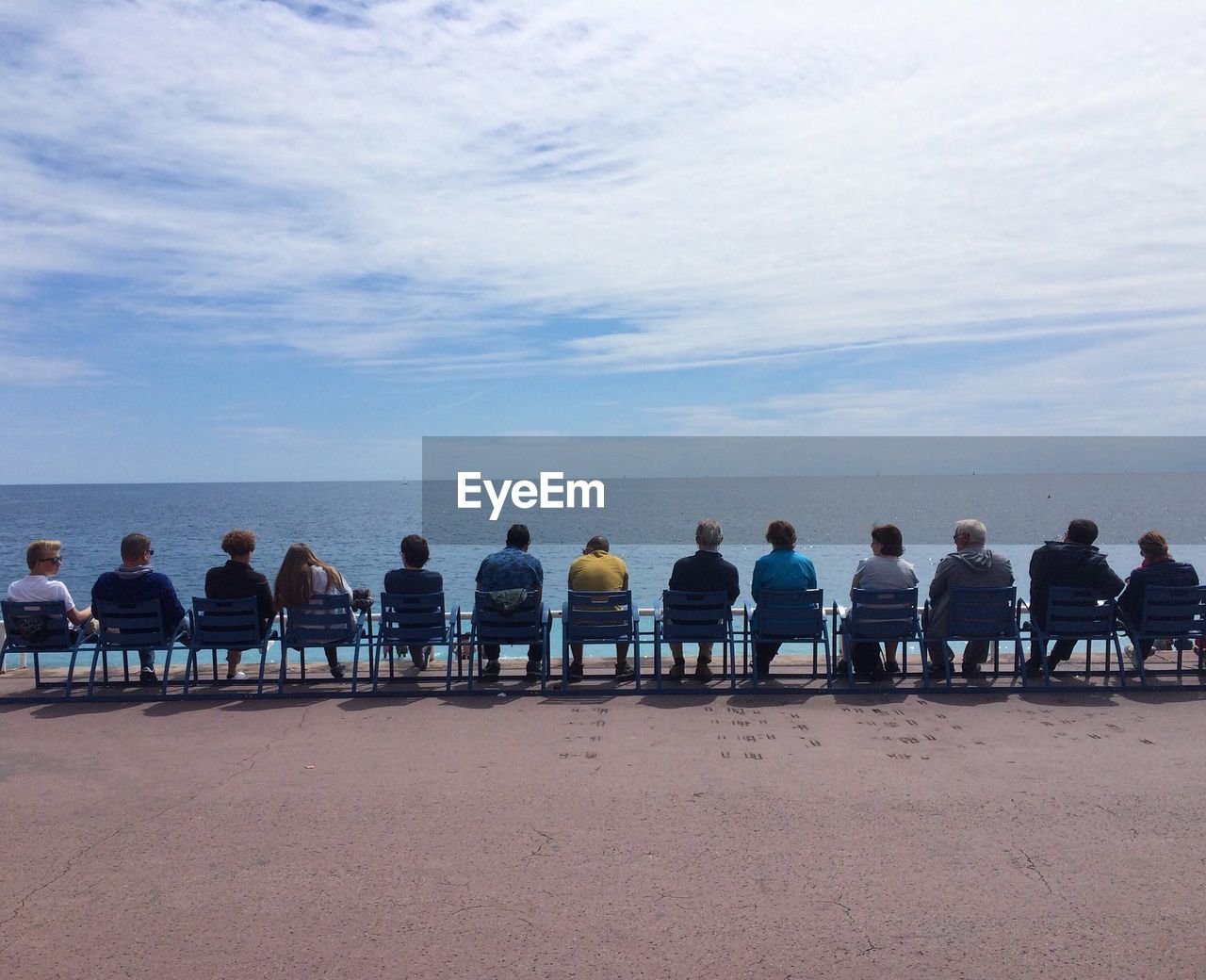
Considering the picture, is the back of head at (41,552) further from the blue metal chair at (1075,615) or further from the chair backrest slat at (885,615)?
the blue metal chair at (1075,615)

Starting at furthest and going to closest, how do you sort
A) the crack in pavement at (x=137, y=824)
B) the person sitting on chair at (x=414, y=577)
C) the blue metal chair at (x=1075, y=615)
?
the person sitting on chair at (x=414, y=577) < the blue metal chair at (x=1075, y=615) < the crack in pavement at (x=137, y=824)

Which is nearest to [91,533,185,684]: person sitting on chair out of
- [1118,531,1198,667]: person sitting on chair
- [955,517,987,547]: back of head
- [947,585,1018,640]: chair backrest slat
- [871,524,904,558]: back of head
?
[871,524,904,558]: back of head

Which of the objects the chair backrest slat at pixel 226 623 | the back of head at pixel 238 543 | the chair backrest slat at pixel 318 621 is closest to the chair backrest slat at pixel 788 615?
the chair backrest slat at pixel 318 621

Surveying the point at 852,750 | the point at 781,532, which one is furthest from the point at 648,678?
the point at 852,750

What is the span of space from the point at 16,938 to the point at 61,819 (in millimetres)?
1412

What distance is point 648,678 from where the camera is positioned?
890cm

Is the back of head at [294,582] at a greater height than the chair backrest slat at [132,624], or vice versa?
the back of head at [294,582]

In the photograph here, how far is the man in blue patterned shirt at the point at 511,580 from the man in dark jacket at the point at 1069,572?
3928 millimetres

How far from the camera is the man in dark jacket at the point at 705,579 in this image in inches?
347

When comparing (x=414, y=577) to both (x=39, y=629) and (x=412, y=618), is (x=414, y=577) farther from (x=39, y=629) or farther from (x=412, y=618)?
(x=39, y=629)

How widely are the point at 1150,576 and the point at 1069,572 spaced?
25.2 inches

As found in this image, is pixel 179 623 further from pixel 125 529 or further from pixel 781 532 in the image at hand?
pixel 125 529

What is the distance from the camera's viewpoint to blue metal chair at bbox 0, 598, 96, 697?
8.44 meters

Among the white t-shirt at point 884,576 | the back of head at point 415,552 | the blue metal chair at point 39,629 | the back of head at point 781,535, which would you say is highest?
the back of head at point 781,535
